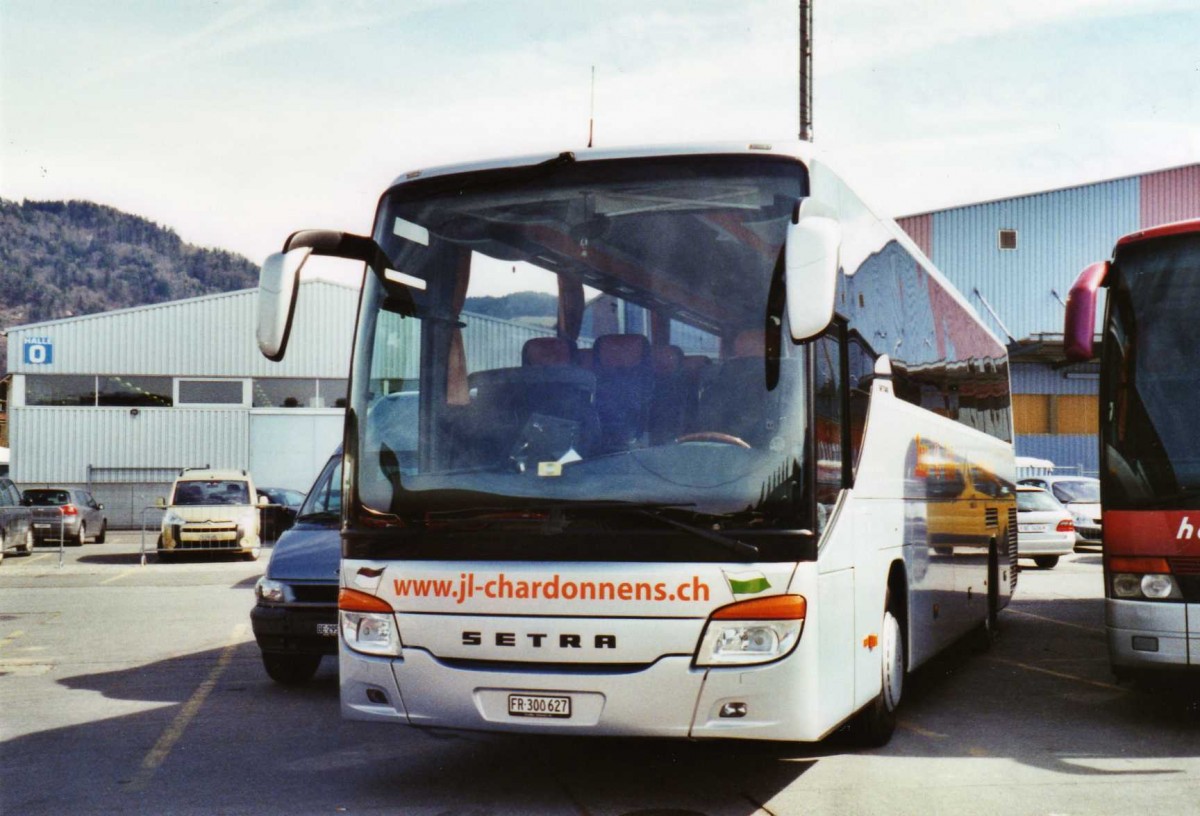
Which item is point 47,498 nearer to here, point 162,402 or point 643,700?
point 162,402

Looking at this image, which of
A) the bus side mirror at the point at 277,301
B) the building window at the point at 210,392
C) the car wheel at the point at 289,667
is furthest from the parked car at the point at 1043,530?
the building window at the point at 210,392

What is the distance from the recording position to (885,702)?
26.8 feet

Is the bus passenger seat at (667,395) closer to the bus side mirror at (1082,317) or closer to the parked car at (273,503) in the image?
the bus side mirror at (1082,317)

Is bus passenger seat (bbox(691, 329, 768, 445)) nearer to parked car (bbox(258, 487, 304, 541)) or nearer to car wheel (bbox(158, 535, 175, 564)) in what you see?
parked car (bbox(258, 487, 304, 541))

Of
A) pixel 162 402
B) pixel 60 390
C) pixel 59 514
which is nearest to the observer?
pixel 59 514

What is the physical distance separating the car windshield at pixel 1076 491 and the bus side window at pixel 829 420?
24.4 m

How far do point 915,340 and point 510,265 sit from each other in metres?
3.78

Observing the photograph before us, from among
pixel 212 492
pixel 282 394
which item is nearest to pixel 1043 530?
pixel 212 492

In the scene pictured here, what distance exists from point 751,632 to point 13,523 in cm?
2544

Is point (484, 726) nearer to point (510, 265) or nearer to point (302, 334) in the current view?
point (510, 265)

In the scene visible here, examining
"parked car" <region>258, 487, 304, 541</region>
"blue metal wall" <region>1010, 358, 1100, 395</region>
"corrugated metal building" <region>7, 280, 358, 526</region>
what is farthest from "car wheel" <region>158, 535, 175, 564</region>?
"blue metal wall" <region>1010, 358, 1100, 395</region>

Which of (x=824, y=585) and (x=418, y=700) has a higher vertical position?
(x=824, y=585)

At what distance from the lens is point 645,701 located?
623 cm

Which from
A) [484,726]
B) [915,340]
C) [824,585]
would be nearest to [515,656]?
[484,726]
